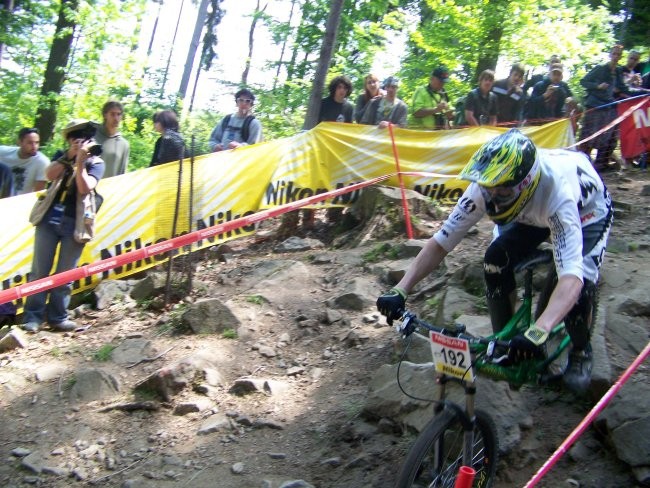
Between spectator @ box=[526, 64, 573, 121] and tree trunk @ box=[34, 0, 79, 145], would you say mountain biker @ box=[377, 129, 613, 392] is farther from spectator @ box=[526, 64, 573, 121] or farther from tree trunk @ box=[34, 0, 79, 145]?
tree trunk @ box=[34, 0, 79, 145]

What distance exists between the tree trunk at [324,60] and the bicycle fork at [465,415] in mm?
6869

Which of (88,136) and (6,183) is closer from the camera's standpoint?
(88,136)

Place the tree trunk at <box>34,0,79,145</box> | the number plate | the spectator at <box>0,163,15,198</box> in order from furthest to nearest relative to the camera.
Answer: the tree trunk at <box>34,0,79,145</box>, the spectator at <box>0,163,15,198</box>, the number plate

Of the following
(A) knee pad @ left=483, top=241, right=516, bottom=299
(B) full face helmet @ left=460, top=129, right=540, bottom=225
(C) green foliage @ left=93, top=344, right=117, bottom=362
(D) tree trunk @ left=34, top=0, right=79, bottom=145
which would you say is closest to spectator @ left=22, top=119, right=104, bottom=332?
(C) green foliage @ left=93, top=344, right=117, bottom=362

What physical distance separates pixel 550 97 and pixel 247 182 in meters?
5.33

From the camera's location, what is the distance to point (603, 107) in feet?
32.4

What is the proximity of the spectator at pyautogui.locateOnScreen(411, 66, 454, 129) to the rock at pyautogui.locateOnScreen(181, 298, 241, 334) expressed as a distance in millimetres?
5218

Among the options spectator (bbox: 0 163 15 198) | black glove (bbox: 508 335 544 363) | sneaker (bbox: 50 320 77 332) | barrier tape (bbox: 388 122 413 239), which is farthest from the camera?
barrier tape (bbox: 388 122 413 239)

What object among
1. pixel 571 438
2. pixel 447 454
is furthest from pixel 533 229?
pixel 447 454

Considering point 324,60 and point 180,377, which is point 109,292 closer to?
→ point 180,377

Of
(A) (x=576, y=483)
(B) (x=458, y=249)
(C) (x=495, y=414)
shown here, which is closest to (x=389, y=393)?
(C) (x=495, y=414)

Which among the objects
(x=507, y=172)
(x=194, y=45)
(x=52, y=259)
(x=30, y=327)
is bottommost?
(x=30, y=327)

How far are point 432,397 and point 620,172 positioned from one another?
25.0 feet

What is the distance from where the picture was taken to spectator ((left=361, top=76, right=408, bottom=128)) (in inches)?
355
